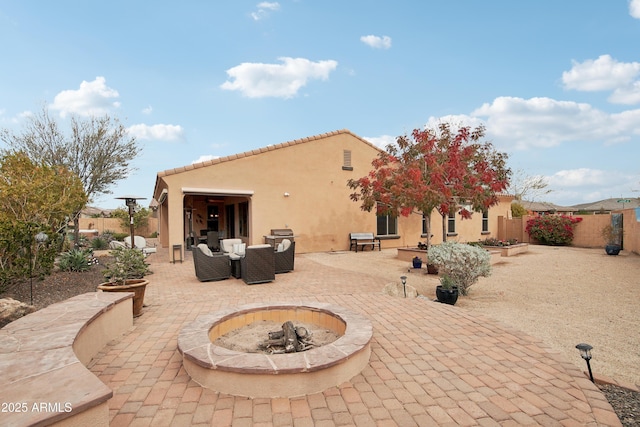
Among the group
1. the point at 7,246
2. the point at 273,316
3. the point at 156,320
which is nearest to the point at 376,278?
the point at 273,316

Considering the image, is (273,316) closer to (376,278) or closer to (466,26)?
(376,278)

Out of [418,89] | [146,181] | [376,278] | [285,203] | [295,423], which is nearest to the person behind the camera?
[295,423]

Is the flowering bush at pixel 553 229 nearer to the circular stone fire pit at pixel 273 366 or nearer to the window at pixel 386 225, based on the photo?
the window at pixel 386 225

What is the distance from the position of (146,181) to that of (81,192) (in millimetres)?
8150

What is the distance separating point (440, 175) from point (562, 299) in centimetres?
487

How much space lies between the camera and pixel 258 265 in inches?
281

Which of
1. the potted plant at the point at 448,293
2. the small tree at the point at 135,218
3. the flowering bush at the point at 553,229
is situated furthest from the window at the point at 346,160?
the small tree at the point at 135,218

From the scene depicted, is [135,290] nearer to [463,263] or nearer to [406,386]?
[406,386]

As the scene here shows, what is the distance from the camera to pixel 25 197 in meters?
6.66

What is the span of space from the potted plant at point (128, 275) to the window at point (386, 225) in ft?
37.7

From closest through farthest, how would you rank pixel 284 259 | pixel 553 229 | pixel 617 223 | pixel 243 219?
pixel 284 259
pixel 243 219
pixel 617 223
pixel 553 229

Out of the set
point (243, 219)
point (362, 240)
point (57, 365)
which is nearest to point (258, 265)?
point (57, 365)

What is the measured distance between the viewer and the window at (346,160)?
14.1m

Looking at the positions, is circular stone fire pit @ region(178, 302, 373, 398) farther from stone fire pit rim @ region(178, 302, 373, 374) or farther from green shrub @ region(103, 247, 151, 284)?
green shrub @ region(103, 247, 151, 284)
